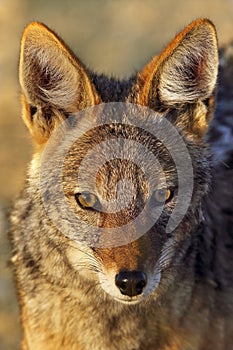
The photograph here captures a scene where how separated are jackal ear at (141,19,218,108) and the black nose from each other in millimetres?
1278

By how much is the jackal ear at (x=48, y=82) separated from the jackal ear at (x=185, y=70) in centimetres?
41

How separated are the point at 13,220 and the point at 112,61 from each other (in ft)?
22.6

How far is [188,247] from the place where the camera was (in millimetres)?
6090

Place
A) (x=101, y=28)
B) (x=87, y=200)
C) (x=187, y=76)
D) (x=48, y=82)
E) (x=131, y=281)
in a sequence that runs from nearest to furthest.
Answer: (x=131, y=281)
(x=87, y=200)
(x=48, y=82)
(x=187, y=76)
(x=101, y=28)

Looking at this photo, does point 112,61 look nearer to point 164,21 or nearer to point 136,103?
point 164,21

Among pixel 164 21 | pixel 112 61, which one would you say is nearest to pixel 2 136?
pixel 112 61

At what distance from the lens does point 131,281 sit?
16.6 feet

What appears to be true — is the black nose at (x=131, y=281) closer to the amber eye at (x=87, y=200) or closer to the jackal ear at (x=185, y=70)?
the amber eye at (x=87, y=200)

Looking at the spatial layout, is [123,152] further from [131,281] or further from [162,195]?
[131,281]

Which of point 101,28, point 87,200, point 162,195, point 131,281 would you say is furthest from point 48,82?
point 101,28

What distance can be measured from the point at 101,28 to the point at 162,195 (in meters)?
9.09

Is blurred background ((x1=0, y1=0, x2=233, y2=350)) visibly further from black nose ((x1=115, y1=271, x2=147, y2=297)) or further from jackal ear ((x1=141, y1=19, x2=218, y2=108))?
black nose ((x1=115, y1=271, x2=147, y2=297))

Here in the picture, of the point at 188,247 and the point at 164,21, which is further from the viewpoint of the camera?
the point at 164,21


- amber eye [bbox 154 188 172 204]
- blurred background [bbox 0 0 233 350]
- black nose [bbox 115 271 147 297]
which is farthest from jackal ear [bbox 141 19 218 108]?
blurred background [bbox 0 0 233 350]
